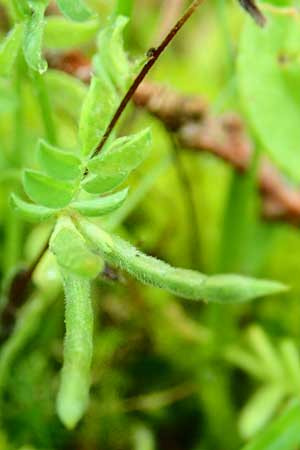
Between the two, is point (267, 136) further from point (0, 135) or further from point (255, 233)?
point (0, 135)

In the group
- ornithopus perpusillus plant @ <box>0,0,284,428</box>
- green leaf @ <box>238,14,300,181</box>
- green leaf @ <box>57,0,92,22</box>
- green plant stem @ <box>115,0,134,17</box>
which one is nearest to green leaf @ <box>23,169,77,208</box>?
ornithopus perpusillus plant @ <box>0,0,284,428</box>

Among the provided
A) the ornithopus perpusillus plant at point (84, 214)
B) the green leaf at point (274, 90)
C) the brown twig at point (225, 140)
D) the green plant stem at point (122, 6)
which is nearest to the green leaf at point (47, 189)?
the ornithopus perpusillus plant at point (84, 214)

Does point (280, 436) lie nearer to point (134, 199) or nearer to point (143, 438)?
point (143, 438)

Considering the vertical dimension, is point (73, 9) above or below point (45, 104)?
above

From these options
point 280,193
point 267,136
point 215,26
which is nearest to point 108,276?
point 267,136

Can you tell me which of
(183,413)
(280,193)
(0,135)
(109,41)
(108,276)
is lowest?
(183,413)

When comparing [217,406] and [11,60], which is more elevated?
[11,60]

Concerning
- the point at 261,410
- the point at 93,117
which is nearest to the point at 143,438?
the point at 261,410
